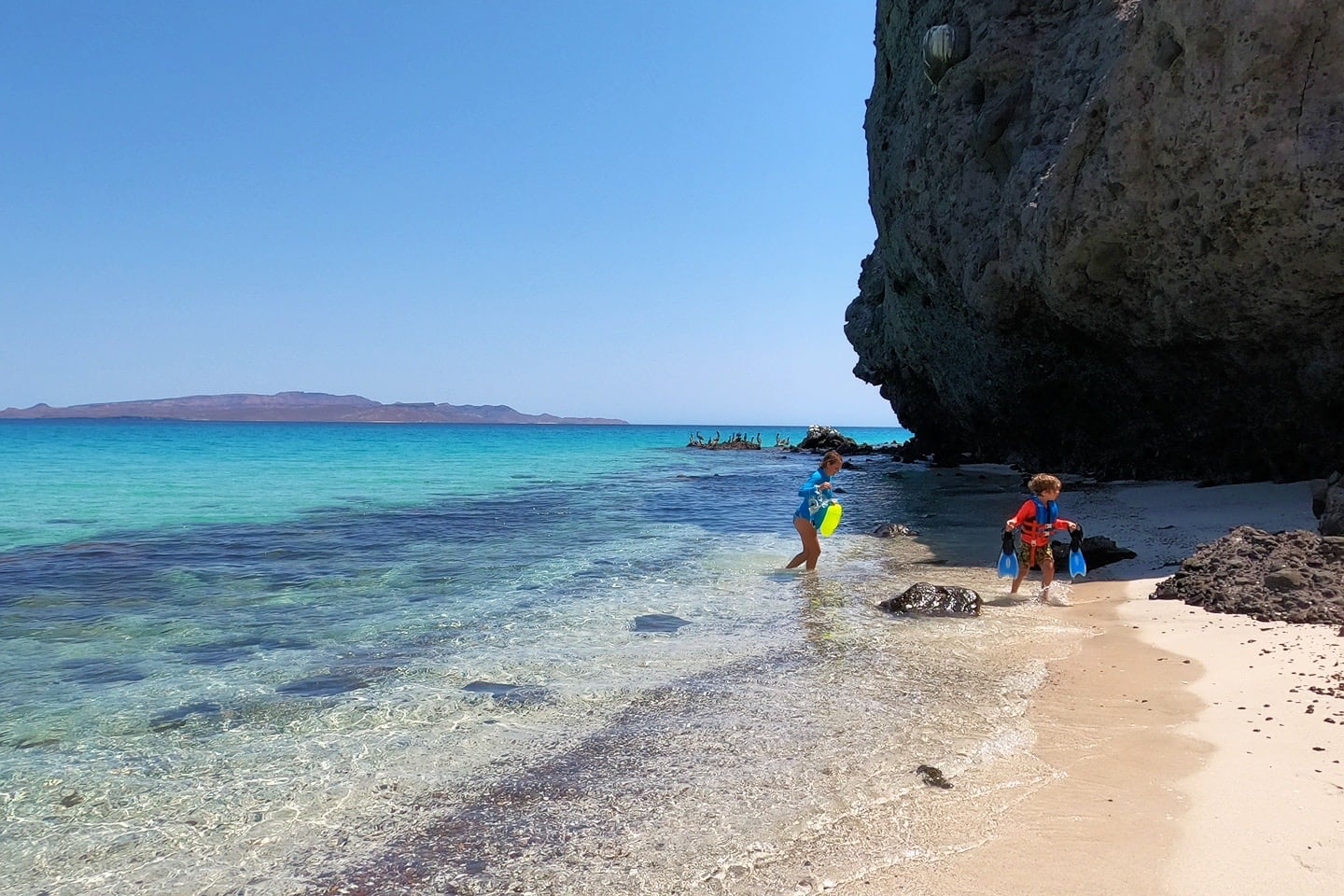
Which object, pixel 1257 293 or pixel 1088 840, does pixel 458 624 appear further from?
pixel 1257 293

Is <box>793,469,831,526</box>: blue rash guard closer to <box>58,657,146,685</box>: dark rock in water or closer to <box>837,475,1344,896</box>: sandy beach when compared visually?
<box>837,475,1344,896</box>: sandy beach

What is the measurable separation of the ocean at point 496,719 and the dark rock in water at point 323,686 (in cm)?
4

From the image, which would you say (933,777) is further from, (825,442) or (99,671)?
(825,442)

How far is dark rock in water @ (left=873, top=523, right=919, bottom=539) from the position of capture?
627 inches

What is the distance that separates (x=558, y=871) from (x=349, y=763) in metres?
1.96

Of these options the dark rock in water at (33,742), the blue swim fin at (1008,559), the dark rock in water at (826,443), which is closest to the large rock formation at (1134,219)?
the blue swim fin at (1008,559)

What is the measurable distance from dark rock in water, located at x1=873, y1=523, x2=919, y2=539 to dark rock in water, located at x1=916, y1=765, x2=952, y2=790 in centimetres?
1129

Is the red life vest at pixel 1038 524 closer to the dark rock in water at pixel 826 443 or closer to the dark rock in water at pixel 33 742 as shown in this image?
the dark rock in water at pixel 33 742

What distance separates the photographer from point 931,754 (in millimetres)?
Answer: 4980

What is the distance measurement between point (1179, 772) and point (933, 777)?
1276 mm

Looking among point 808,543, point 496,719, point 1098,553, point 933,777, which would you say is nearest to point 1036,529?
point 1098,553

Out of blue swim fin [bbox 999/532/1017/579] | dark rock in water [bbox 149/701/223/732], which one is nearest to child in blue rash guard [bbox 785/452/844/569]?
blue swim fin [bbox 999/532/1017/579]

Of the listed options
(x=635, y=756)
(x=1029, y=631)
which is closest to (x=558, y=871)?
(x=635, y=756)

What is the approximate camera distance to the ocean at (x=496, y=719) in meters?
3.95
